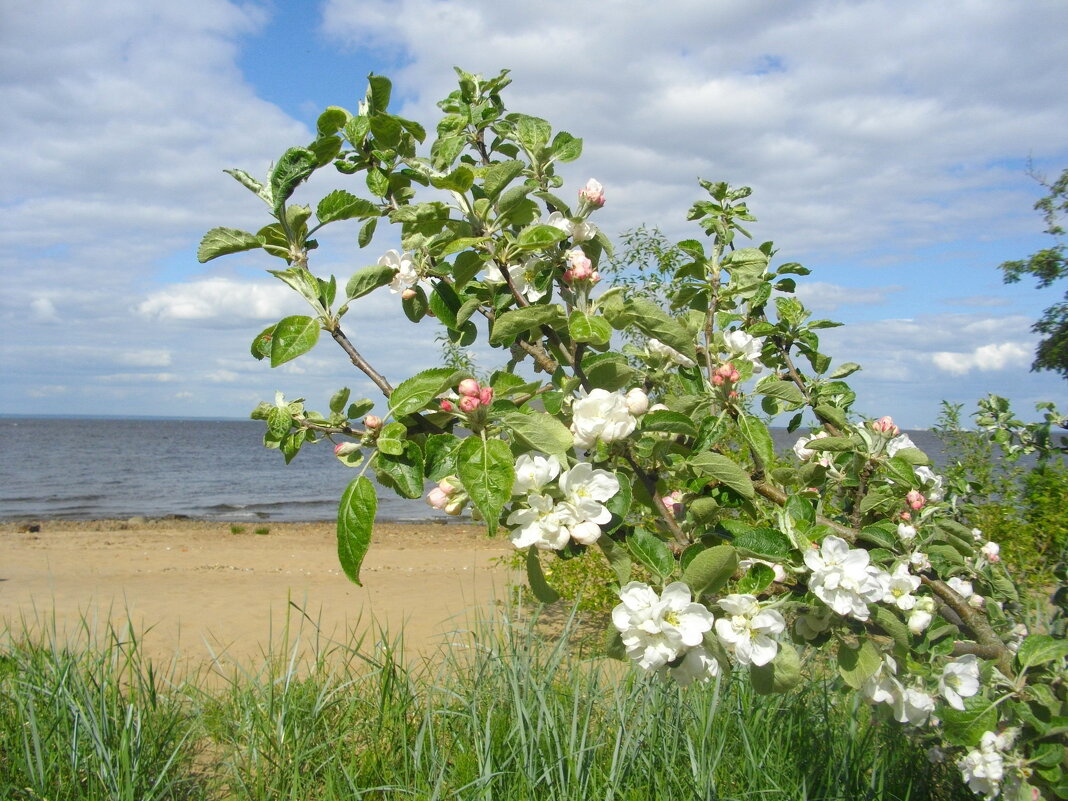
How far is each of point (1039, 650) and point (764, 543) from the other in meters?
0.63

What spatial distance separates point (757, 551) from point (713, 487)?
31 centimetres

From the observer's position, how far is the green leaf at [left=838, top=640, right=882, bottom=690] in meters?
1.18

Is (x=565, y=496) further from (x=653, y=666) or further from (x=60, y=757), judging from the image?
(x=60, y=757)

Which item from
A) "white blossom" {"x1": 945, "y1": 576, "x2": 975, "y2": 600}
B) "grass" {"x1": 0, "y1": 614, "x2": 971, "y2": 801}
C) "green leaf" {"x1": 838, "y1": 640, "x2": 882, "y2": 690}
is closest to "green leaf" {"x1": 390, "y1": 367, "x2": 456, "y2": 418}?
"green leaf" {"x1": 838, "y1": 640, "x2": 882, "y2": 690}

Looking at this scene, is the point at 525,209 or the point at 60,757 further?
the point at 60,757

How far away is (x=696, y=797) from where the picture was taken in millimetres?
2258

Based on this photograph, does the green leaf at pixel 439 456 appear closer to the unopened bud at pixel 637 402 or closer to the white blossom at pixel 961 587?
the unopened bud at pixel 637 402

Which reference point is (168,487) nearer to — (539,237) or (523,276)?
(523,276)

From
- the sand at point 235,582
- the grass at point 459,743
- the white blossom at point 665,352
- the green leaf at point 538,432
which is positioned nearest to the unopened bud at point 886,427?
the white blossom at point 665,352

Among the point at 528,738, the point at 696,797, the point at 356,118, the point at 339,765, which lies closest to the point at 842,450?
the point at 356,118

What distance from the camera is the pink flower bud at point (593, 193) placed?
4.25 feet

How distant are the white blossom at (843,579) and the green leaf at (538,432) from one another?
1.30 ft

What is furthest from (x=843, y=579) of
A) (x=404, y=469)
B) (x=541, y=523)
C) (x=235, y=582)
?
(x=235, y=582)

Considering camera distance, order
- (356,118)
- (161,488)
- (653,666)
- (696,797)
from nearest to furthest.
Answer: (653,666) → (356,118) → (696,797) → (161,488)
